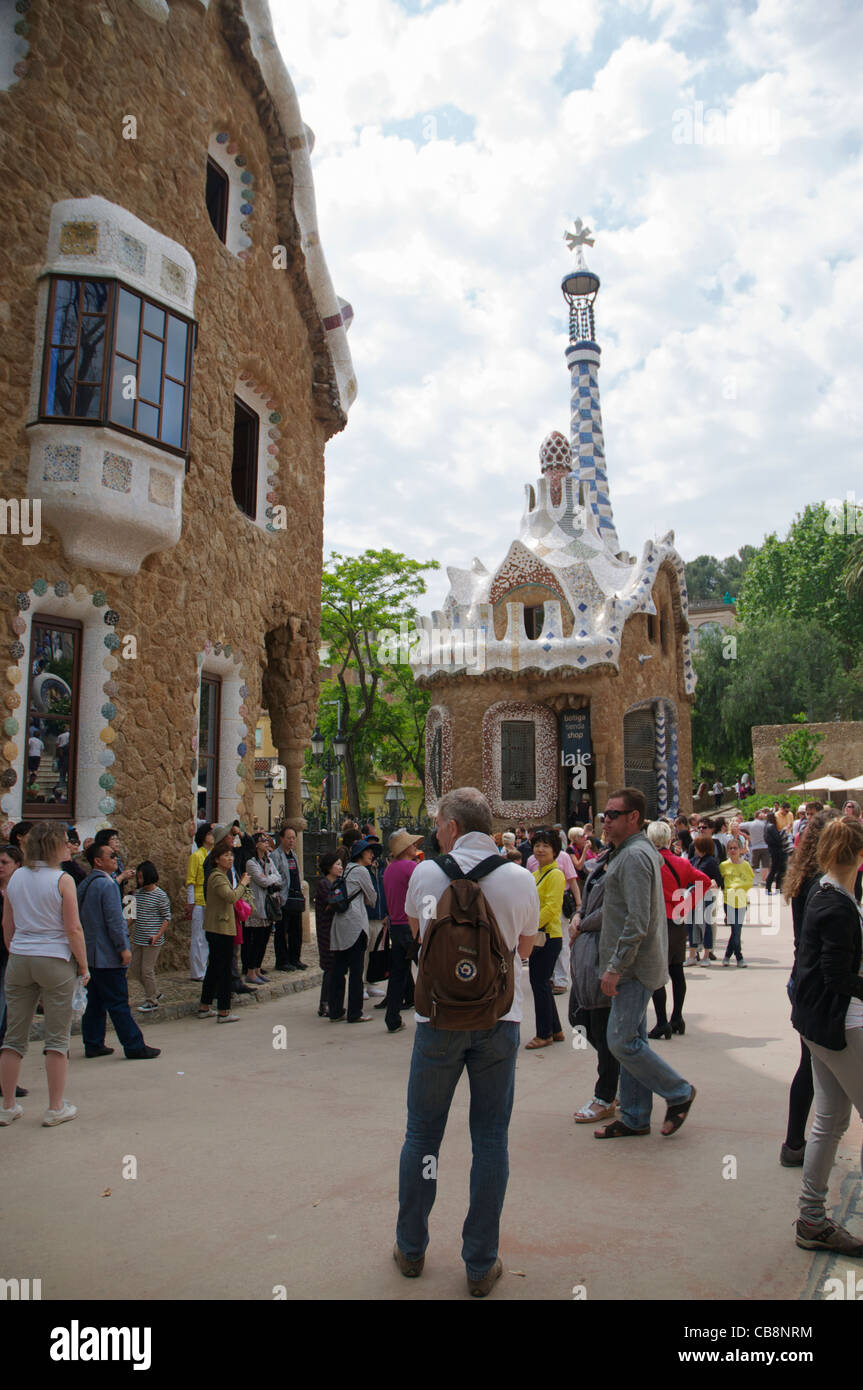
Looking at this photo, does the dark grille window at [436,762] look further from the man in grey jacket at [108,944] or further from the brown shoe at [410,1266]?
the brown shoe at [410,1266]

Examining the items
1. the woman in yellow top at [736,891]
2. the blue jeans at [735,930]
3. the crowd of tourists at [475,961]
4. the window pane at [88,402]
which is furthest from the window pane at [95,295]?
the blue jeans at [735,930]

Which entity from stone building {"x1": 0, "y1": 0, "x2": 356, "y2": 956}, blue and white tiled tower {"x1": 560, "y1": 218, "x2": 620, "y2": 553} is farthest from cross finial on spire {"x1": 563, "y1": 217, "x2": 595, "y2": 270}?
stone building {"x1": 0, "y1": 0, "x2": 356, "y2": 956}

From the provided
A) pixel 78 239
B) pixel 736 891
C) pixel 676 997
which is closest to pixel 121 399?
pixel 78 239

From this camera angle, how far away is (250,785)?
36.4 feet

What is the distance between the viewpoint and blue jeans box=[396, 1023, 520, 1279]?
10.5 feet

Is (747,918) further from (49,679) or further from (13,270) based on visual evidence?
(13,270)

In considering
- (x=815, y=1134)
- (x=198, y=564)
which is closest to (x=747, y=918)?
(x=198, y=564)

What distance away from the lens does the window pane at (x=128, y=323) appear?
8.38 metres

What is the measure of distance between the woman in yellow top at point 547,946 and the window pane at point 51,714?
420cm

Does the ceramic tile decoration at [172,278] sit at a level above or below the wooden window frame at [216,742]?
above

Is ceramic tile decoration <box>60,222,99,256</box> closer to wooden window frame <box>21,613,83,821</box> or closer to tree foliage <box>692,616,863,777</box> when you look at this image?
wooden window frame <box>21,613,83,821</box>

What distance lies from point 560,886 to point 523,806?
16.5 metres

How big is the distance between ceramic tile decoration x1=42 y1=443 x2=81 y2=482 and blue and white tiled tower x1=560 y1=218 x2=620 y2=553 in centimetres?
2002
